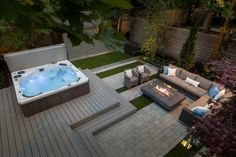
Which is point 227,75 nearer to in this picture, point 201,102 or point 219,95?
point 201,102

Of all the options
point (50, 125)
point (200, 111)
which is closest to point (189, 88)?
point (200, 111)

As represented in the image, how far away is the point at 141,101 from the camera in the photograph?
7059mm

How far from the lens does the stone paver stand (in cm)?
514

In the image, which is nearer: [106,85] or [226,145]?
[226,145]

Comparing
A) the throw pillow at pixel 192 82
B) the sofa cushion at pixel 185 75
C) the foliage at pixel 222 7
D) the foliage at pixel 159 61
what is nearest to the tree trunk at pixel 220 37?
the foliage at pixel 222 7

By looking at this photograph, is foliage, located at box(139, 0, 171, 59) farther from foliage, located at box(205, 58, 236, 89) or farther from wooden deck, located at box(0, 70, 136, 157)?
foliage, located at box(205, 58, 236, 89)

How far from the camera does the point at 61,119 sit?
18.5ft

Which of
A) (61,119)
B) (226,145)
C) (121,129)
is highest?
(226,145)

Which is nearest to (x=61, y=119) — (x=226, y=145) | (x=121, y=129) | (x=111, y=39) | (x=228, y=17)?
(x=121, y=129)

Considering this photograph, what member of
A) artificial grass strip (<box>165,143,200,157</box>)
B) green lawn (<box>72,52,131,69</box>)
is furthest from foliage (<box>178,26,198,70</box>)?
artificial grass strip (<box>165,143,200,157</box>)

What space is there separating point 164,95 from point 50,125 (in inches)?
170

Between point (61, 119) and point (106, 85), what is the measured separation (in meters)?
2.50

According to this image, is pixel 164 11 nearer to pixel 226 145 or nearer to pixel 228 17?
pixel 228 17

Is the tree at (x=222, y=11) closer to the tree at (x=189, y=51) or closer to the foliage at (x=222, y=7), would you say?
the foliage at (x=222, y=7)
